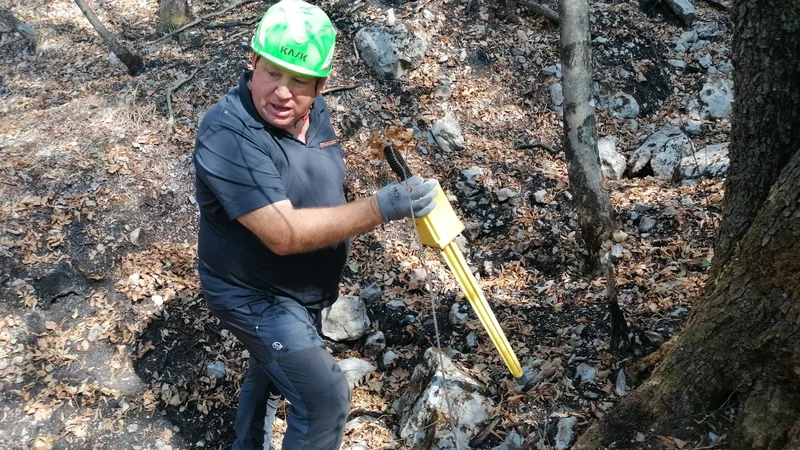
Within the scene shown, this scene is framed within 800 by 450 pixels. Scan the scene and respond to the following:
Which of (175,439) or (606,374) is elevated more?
(606,374)

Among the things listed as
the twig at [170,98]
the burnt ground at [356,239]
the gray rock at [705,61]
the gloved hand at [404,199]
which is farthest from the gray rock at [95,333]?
the gray rock at [705,61]

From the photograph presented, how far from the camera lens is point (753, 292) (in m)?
2.14

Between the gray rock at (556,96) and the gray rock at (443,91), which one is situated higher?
the gray rock at (556,96)

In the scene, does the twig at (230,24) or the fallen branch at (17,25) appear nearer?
the fallen branch at (17,25)

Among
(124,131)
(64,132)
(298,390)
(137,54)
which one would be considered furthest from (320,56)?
(137,54)

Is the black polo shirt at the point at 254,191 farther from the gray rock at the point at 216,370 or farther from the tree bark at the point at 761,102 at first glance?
the tree bark at the point at 761,102

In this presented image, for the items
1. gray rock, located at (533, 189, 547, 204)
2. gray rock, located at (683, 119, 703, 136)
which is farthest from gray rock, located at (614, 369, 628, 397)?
gray rock, located at (683, 119, 703, 136)

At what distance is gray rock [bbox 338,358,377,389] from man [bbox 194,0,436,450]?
1108mm

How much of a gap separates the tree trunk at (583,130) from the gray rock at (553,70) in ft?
8.14

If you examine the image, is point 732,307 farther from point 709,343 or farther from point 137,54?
point 137,54

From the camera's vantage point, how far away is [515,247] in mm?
4871

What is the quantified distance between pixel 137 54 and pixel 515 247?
5.00 metres

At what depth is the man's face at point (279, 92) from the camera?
95.0 inches

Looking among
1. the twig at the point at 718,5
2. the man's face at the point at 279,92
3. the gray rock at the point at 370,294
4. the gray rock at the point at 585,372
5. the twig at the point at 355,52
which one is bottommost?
the gray rock at the point at 370,294
